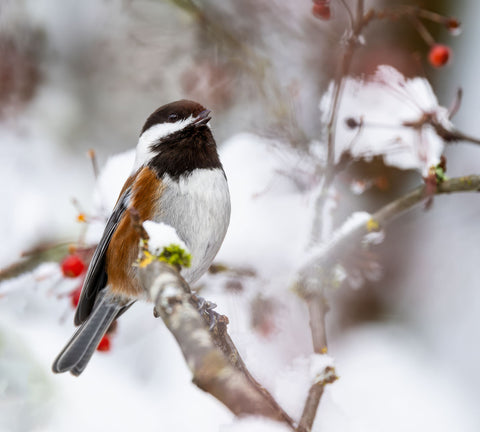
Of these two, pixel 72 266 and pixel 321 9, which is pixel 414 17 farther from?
pixel 72 266

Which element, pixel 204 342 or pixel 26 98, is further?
pixel 26 98

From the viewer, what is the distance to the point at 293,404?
1.34 meters

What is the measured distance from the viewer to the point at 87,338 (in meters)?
1.75

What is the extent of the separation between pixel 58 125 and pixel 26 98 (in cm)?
22

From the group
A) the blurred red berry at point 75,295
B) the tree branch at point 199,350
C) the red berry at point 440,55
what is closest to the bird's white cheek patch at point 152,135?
the blurred red berry at point 75,295

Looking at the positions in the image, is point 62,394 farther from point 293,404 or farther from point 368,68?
point 368,68

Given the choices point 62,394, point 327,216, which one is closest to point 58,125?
point 62,394

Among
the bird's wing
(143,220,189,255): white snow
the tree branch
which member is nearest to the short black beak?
the bird's wing

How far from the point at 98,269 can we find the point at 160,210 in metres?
0.36

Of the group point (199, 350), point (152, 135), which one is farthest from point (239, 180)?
point (199, 350)

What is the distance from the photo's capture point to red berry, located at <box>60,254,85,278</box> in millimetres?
1907

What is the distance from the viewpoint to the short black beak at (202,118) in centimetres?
166

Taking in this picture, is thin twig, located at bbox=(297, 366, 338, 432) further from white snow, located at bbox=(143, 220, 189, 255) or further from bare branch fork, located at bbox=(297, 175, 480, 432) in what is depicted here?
white snow, located at bbox=(143, 220, 189, 255)

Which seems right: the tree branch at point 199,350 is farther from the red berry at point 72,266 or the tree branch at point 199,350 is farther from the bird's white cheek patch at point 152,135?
the red berry at point 72,266
